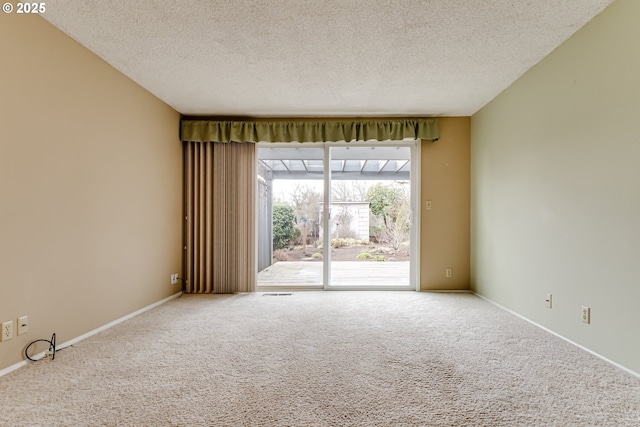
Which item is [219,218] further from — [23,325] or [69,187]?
[23,325]

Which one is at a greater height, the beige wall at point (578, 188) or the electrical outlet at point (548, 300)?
the beige wall at point (578, 188)

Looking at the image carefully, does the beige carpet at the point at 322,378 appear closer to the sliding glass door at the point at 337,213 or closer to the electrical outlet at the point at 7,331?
the electrical outlet at the point at 7,331

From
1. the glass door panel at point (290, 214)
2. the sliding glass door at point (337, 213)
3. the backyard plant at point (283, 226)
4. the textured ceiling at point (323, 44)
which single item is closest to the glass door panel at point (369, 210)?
the sliding glass door at point (337, 213)

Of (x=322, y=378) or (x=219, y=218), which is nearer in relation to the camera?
(x=322, y=378)

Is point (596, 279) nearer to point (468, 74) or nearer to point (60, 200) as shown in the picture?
point (468, 74)

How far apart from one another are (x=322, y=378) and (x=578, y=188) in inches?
87.5

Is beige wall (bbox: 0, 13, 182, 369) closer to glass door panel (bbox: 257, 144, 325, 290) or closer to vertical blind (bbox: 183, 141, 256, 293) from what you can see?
vertical blind (bbox: 183, 141, 256, 293)

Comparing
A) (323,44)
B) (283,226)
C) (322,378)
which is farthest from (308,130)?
(322,378)

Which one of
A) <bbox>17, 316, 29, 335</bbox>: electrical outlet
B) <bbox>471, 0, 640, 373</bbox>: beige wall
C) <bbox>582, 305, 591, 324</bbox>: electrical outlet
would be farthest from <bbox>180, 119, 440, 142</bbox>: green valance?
<bbox>17, 316, 29, 335</bbox>: electrical outlet

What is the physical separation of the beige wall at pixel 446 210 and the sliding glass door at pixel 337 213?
20cm

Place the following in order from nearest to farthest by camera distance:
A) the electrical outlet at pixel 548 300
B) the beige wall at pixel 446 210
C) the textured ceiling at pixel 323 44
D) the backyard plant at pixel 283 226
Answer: the textured ceiling at pixel 323 44 < the electrical outlet at pixel 548 300 < the beige wall at pixel 446 210 < the backyard plant at pixel 283 226

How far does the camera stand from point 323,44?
7.72ft

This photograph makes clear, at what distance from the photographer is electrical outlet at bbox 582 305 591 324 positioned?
6.98 feet

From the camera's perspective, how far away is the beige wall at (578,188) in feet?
6.07
